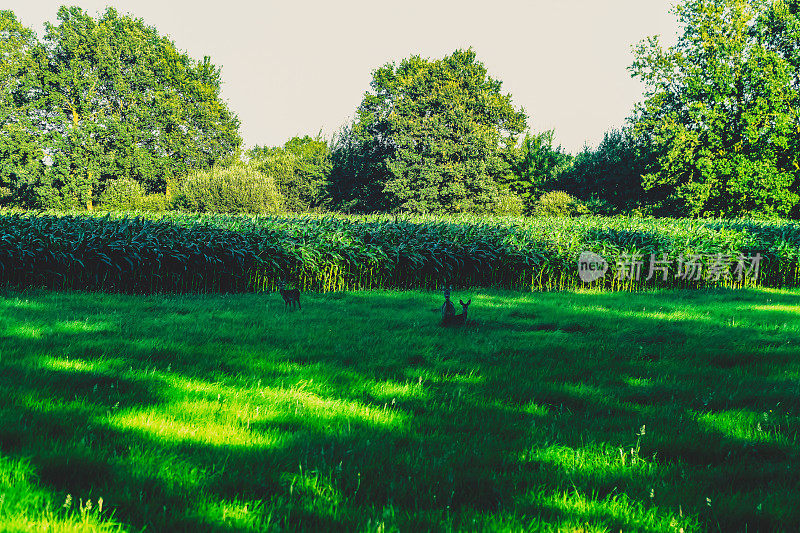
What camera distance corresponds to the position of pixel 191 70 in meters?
56.1

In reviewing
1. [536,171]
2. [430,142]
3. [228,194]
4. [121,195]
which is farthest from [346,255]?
[536,171]

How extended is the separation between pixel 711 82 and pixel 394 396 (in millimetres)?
38909

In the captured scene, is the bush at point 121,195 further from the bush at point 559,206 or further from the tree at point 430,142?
the bush at point 559,206

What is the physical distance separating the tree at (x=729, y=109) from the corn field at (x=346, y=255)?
71.7 ft

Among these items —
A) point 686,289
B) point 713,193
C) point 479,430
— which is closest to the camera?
point 479,430

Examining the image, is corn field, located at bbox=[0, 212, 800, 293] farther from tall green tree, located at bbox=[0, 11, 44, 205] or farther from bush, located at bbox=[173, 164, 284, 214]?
tall green tree, located at bbox=[0, 11, 44, 205]

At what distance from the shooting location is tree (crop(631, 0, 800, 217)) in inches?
1254

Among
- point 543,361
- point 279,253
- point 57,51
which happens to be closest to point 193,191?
point 57,51

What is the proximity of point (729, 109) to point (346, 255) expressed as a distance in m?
34.8

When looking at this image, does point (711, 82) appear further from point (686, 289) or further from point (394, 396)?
point (394, 396)

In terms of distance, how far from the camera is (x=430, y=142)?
42625mm

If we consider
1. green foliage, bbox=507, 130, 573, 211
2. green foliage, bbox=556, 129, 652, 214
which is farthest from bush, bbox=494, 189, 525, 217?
green foliage, bbox=556, 129, 652, 214

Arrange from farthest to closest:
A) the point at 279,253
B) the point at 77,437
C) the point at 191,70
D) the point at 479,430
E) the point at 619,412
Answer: the point at 191,70, the point at 279,253, the point at 619,412, the point at 479,430, the point at 77,437

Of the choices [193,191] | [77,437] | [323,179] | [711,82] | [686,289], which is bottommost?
[77,437]
